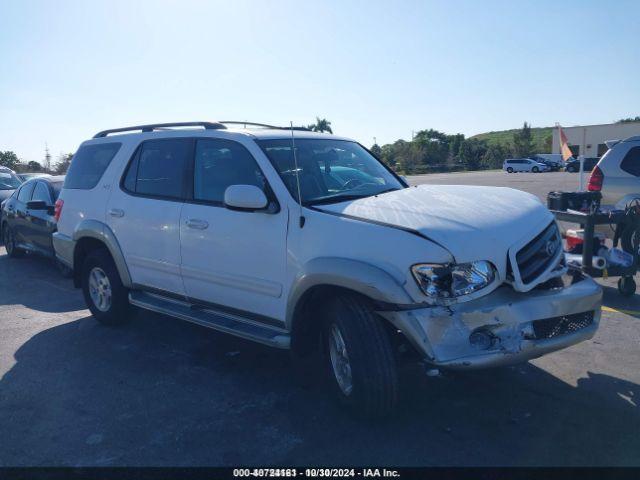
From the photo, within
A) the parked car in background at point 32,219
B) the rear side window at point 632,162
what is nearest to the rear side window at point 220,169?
the parked car in background at point 32,219

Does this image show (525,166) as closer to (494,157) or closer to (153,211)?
(494,157)

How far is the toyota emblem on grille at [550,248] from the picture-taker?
12.8 feet

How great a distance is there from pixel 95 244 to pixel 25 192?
5.10 meters

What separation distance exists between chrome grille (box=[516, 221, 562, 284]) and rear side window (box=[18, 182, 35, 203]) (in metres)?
8.95

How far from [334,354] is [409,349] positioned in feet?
1.77

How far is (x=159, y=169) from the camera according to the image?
5.30 m

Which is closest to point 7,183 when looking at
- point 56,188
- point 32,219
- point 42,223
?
point 32,219

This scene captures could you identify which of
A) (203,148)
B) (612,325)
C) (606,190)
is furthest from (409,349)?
(606,190)

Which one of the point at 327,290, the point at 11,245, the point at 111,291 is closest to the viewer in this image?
the point at 327,290

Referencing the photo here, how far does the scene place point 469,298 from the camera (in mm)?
3348

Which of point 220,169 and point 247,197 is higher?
point 220,169

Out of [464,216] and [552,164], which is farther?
[552,164]

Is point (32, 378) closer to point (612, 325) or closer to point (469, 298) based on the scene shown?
point (469, 298)

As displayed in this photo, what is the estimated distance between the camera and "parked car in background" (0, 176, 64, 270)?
9172 mm
